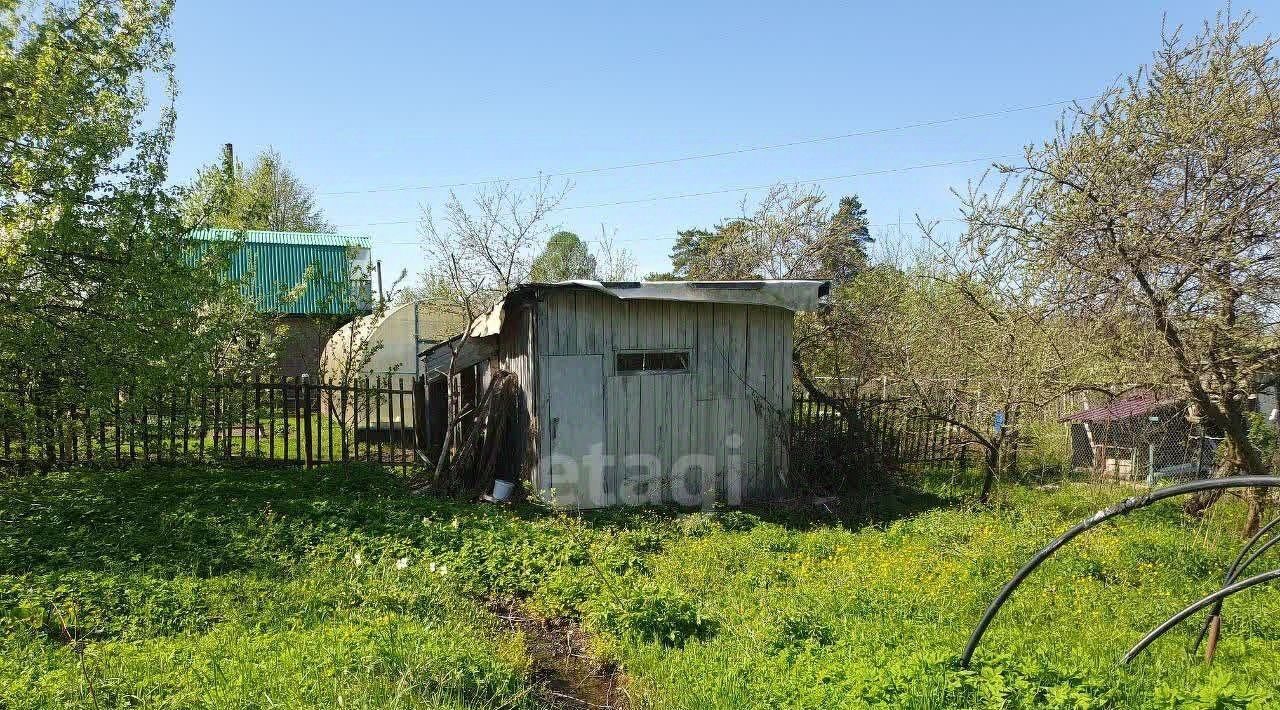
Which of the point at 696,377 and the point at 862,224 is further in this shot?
the point at 862,224

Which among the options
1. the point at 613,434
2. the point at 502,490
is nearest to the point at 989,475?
the point at 613,434

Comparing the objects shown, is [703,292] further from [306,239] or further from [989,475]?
[306,239]

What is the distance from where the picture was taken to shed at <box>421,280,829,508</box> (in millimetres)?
8922

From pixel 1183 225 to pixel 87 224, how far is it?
11.7 m

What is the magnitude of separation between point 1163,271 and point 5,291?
1215 cm

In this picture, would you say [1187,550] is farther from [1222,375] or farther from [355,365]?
[355,365]

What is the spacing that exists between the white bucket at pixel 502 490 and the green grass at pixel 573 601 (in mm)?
481

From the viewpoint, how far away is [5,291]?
736 cm

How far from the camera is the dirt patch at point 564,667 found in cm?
432

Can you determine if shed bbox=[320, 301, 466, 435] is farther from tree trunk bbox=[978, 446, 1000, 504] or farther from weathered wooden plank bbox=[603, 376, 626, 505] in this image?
tree trunk bbox=[978, 446, 1000, 504]

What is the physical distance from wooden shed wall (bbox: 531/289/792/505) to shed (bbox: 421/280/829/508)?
14 mm

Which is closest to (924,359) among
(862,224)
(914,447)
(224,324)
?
(914,447)

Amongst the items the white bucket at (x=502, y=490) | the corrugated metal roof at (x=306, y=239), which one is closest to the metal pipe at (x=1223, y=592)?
the white bucket at (x=502, y=490)

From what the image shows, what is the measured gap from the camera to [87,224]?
773 centimetres
